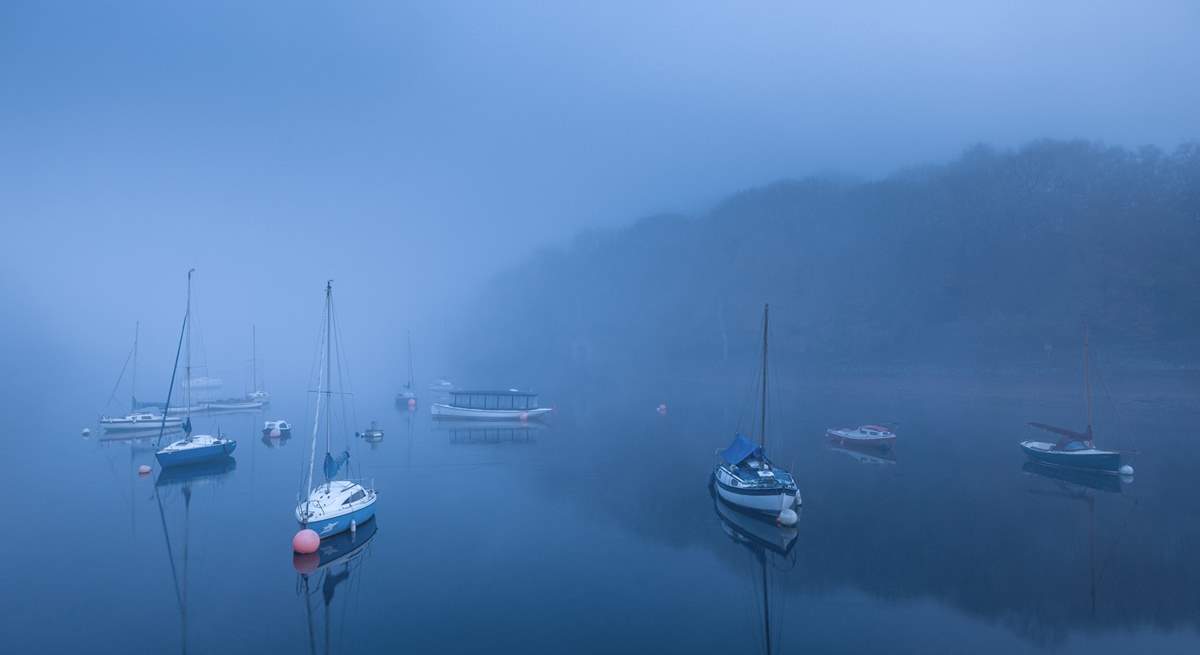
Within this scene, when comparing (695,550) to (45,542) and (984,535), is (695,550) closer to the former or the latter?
(984,535)

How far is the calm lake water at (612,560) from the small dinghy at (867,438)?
72.0 inches

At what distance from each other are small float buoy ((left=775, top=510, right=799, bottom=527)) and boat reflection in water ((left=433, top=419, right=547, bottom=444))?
37795 millimetres

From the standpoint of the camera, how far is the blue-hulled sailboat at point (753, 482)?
32.3 meters

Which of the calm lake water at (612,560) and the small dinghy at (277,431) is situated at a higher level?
the calm lake water at (612,560)

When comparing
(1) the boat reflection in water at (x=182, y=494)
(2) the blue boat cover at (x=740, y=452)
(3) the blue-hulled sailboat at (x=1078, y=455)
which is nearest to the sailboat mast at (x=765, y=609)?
(2) the blue boat cover at (x=740, y=452)

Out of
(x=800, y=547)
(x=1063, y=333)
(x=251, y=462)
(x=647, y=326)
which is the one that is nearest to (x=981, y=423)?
(x=1063, y=333)

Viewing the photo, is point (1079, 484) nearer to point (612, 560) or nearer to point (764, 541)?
point (764, 541)

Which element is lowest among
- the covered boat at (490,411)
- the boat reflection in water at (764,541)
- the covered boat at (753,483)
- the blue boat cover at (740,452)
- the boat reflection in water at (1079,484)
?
the covered boat at (490,411)

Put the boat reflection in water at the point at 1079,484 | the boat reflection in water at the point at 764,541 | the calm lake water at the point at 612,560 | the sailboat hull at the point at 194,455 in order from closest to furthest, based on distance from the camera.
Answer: the calm lake water at the point at 612,560 → the boat reflection in water at the point at 764,541 → the boat reflection in water at the point at 1079,484 → the sailboat hull at the point at 194,455

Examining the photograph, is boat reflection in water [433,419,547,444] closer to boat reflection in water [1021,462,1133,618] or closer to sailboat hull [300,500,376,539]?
sailboat hull [300,500,376,539]

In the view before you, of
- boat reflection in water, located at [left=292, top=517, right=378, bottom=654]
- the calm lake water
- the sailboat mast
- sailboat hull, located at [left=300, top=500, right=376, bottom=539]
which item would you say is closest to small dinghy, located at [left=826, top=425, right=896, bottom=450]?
the calm lake water

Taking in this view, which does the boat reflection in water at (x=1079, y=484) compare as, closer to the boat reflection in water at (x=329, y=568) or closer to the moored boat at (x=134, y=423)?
the boat reflection in water at (x=329, y=568)

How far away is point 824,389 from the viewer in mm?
112062

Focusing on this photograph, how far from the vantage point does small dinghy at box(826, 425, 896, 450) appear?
182 ft
